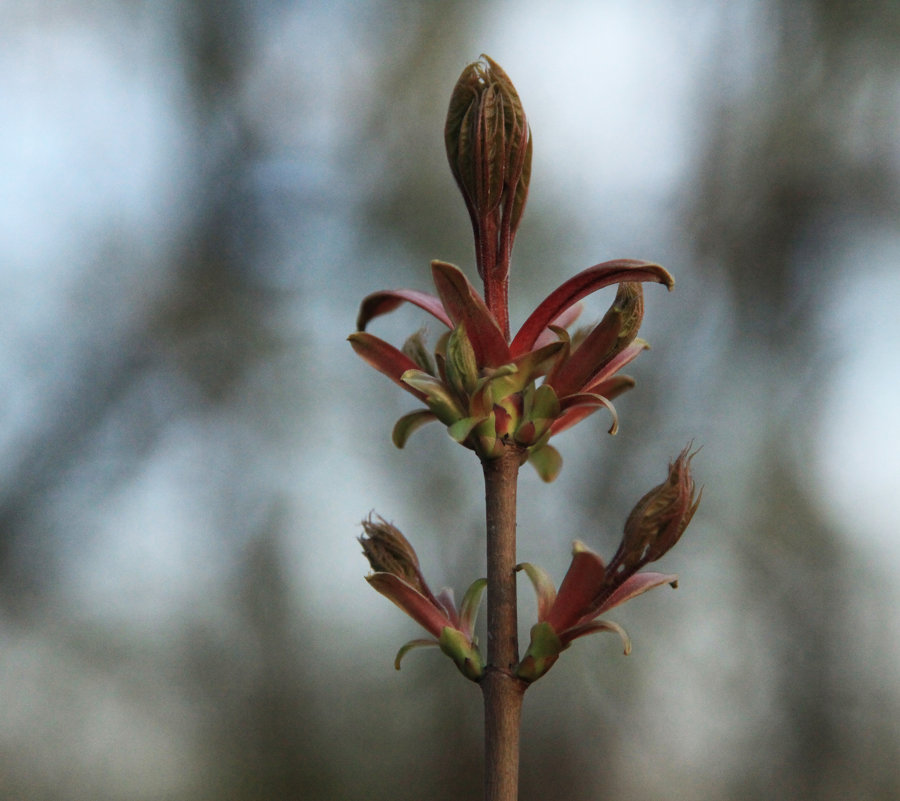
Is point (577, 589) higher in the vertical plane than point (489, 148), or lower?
lower

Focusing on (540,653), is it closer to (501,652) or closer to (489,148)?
(501,652)

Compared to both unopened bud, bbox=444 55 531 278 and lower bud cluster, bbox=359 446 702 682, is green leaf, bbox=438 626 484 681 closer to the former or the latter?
lower bud cluster, bbox=359 446 702 682

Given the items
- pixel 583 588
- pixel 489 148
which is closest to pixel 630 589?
pixel 583 588

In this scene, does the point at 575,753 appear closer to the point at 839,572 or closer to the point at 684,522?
the point at 839,572

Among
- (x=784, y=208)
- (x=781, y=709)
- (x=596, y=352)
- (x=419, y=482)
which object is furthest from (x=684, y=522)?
(x=784, y=208)

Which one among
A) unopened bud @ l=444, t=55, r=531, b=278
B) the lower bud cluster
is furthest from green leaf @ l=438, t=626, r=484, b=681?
unopened bud @ l=444, t=55, r=531, b=278
